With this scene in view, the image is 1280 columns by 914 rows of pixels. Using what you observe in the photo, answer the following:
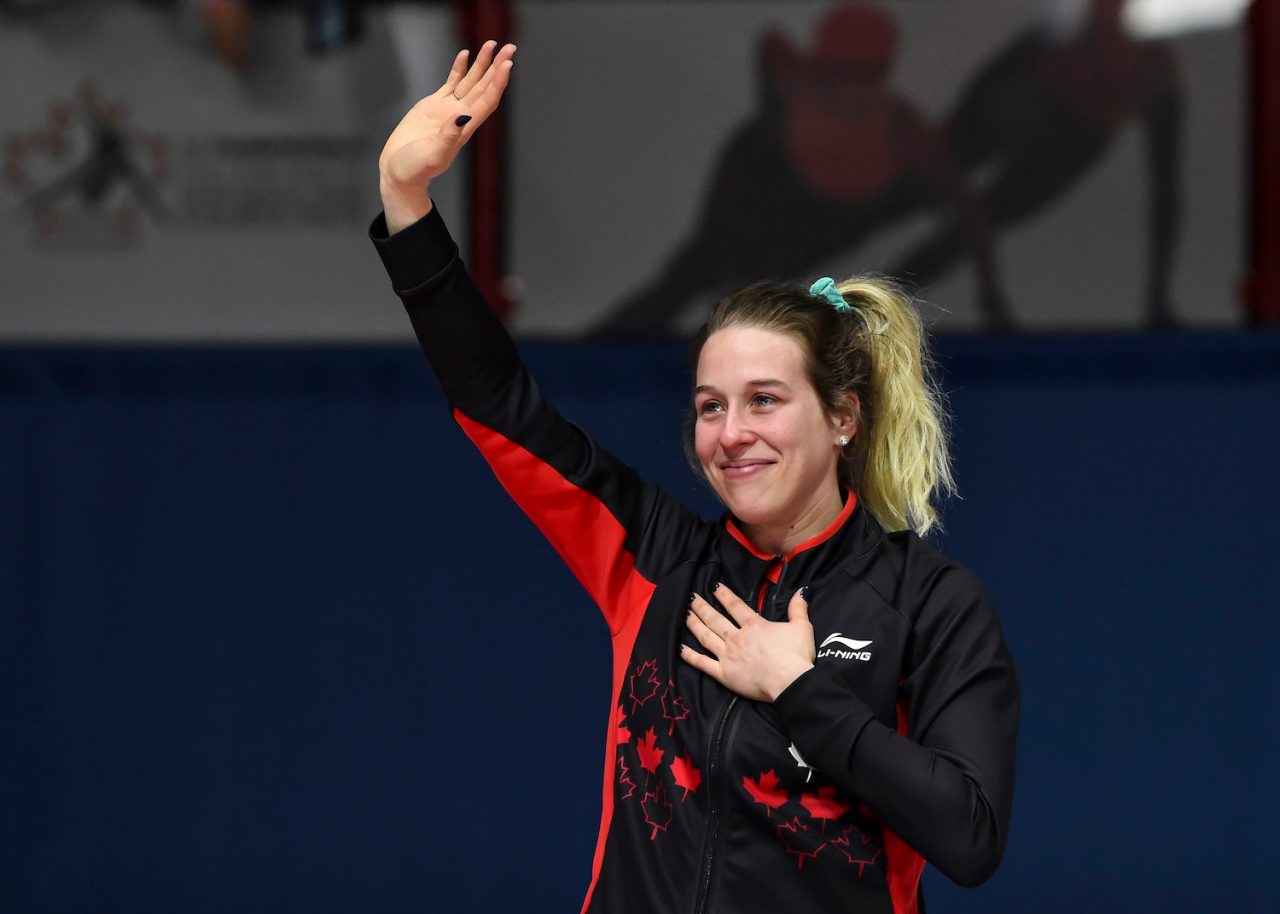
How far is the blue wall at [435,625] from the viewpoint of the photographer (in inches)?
127

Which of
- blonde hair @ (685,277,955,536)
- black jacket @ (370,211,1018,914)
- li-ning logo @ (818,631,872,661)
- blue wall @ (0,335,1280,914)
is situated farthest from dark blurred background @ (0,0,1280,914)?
li-ning logo @ (818,631,872,661)

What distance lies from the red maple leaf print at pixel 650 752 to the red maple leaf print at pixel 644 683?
0.04m

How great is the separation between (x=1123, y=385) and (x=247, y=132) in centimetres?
223

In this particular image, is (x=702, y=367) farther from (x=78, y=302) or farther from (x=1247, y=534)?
(x=78, y=302)

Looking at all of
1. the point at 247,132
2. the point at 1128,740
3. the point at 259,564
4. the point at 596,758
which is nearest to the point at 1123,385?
the point at 1128,740

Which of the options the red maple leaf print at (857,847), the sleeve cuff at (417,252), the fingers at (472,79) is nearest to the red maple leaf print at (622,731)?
the red maple leaf print at (857,847)

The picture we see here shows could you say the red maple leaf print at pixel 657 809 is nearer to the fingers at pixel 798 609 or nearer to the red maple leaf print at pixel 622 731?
the red maple leaf print at pixel 622 731

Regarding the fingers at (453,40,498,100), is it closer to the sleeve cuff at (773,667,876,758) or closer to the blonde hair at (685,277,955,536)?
the blonde hair at (685,277,955,536)

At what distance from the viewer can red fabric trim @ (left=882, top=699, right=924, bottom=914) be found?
1.37 m

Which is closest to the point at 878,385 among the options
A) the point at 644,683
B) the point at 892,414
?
the point at 892,414

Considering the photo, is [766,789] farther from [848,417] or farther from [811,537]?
[848,417]

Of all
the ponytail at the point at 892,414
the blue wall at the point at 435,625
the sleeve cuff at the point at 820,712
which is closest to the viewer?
the sleeve cuff at the point at 820,712

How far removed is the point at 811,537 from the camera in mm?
1509

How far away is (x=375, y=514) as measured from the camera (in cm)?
336
